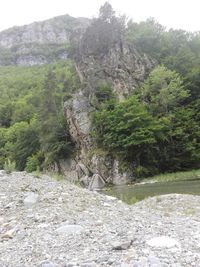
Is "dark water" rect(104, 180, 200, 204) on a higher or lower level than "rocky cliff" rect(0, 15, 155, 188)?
lower

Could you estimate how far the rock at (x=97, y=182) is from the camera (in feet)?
138

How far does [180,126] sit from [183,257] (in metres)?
41.4

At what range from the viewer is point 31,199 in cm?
1009

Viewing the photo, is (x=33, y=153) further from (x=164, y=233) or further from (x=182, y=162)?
(x=164, y=233)

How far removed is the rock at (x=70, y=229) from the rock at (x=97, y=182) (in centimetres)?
3410

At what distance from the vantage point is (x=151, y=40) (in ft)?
217

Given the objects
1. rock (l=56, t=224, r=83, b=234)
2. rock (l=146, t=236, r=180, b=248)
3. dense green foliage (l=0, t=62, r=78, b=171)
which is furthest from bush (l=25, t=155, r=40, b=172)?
rock (l=146, t=236, r=180, b=248)

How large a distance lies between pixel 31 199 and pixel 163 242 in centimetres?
476

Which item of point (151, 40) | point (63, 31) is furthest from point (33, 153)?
point (63, 31)

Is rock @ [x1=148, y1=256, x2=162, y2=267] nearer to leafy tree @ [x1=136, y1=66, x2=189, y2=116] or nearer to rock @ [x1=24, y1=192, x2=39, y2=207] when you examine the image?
rock @ [x1=24, y1=192, x2=39, y2=207]

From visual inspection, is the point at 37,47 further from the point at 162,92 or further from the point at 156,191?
the point at 156,191

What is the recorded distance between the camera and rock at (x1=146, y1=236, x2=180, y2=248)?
242 inches

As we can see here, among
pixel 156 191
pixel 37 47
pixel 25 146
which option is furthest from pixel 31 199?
pixel 37 47

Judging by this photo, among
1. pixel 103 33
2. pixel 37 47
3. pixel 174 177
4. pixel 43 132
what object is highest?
pixel 37 47
